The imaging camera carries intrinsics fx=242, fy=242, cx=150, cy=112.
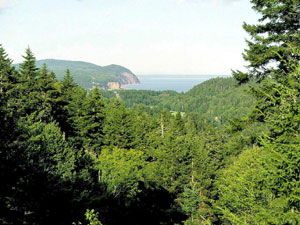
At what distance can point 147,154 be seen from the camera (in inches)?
1668

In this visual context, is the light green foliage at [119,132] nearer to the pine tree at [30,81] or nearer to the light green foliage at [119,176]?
the light green foliage at [119,176]

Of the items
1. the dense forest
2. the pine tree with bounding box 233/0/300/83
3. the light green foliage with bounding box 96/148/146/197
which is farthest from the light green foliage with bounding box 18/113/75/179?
the pine tree with bounding box 233/0/300/83

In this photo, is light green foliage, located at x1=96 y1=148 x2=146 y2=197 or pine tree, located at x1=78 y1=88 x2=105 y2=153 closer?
light green foliage, located at x1=96 y1=148 x2=146 y2=197

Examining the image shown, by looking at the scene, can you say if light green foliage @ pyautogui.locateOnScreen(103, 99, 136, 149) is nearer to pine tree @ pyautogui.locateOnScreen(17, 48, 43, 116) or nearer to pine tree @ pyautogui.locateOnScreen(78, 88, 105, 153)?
pine tree @ pyautogui.locateOnScreen(78, 88, 105, 153)

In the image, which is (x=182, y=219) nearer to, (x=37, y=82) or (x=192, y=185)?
(x=192, y=185)

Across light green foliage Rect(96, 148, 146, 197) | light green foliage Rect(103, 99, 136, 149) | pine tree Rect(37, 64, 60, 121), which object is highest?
pine tree Rect(37, 64, 60, 121)

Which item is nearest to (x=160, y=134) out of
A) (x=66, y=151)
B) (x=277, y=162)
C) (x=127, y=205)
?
(x=127, y=205)

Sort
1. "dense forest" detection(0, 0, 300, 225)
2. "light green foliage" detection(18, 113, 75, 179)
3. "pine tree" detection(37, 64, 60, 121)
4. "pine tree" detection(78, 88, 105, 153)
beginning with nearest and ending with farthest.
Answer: "dense forest" detection(0, 0, 300, 225)
"light green foliage" detection(18, 113, 75, 179)
"pine tree" detection(37, 64, 60, 121)
"pine tree" detection(78, 88, 105, 153)

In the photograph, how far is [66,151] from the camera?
1842 centimetres

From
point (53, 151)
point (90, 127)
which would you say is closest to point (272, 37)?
point (53, 151)

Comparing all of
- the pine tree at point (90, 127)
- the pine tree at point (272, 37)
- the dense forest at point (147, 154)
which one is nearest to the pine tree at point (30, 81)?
the dense forest at point (147, 154)

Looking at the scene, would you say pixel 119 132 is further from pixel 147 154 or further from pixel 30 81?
pixel 30 81

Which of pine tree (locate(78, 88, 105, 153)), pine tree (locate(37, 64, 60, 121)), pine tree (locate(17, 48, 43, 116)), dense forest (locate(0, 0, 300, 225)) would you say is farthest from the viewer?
pine tree (locate(78, 88, 105, 153))

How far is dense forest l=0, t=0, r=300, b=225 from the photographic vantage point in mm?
6776
